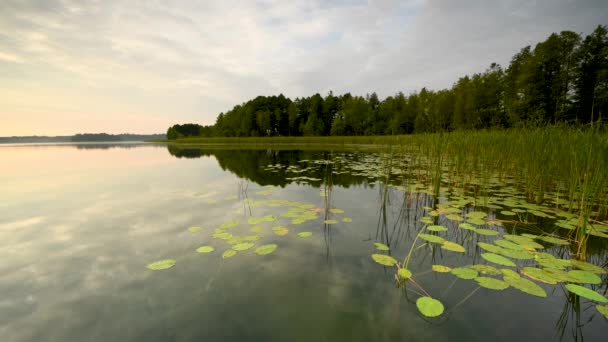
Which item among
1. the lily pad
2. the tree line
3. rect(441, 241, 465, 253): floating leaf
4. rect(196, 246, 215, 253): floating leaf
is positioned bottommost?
rect(196, 246, 215, 253): floating leaf

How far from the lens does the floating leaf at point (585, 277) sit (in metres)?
2.02

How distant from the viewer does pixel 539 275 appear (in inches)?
83.7

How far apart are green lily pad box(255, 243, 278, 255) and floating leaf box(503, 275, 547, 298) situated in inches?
93.6

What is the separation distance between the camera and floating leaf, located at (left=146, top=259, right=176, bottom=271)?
2.51 m

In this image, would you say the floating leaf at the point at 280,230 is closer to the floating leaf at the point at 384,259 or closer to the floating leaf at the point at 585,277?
the floating leaf at the point at 384,259

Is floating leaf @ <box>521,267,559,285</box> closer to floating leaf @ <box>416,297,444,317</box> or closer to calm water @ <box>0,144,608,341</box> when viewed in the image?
calm water @ <box>0,144,608,341</box>

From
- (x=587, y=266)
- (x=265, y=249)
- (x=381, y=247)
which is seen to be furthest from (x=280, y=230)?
(x=587, y=266)

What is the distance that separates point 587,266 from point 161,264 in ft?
14.7

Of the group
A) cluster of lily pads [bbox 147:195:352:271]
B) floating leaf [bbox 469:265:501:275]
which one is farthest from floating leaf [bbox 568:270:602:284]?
cluster of lily pads [bbox 147:195:352:271]

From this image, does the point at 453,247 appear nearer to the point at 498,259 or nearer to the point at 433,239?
the point at 433,239

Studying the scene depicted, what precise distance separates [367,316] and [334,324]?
281 millimetres

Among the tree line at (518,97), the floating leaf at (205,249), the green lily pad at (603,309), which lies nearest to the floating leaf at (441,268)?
the green lily pad at (603,309)

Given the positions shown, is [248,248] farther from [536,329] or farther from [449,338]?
[536,329]

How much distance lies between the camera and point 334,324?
5.72ft
